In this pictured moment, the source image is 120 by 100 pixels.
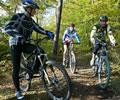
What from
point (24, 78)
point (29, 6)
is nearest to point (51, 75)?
point (24, 78)

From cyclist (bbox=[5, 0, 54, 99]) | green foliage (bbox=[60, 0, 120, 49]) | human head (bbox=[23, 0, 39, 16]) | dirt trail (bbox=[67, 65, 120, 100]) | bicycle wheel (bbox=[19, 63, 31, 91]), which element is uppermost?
green foliage (bbox=[60, 0, 120, 49])

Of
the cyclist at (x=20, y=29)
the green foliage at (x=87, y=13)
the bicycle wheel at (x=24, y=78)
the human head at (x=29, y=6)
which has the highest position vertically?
the green foliage at (x=87, y=13)

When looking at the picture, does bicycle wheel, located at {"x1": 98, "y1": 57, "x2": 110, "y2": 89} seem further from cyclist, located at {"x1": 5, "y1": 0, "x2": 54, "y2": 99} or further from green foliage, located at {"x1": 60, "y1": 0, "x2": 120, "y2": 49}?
green foliage, located at {"x1": 60, "y1": 0, "x2": 120, "y2": 49}

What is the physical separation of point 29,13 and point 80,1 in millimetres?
7547

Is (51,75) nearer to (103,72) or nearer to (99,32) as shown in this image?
(103,72)

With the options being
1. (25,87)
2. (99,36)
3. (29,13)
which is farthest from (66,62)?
(29,13)

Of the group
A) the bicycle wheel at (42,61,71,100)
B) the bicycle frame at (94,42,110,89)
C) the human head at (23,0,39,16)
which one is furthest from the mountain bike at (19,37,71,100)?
the bicycle frame at (94,42,110,89)

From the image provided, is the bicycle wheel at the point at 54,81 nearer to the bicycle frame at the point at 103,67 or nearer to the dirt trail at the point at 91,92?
the dirt trail at the point at 91,92

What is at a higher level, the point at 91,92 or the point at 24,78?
the point at 24,78

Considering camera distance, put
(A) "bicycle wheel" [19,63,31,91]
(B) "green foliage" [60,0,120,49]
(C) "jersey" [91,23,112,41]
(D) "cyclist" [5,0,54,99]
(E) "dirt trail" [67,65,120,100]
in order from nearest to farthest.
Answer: (D) "cyclist" [5,0,54,99]
(E) "dirt trail" [67,65,120,100]
(A) "bicycle wheel" [19,63,31,91]
(C) "jersey" [91,23,112,41]
(B) "green foliage" [60,0,120,49]

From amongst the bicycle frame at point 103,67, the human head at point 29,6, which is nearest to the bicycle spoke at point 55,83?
the human head at point 29,6

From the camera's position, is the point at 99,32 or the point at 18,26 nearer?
the point at 18,26

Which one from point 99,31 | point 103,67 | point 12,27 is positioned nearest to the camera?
point 12,27

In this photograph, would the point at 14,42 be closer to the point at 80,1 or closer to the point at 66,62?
the point at 66,62
